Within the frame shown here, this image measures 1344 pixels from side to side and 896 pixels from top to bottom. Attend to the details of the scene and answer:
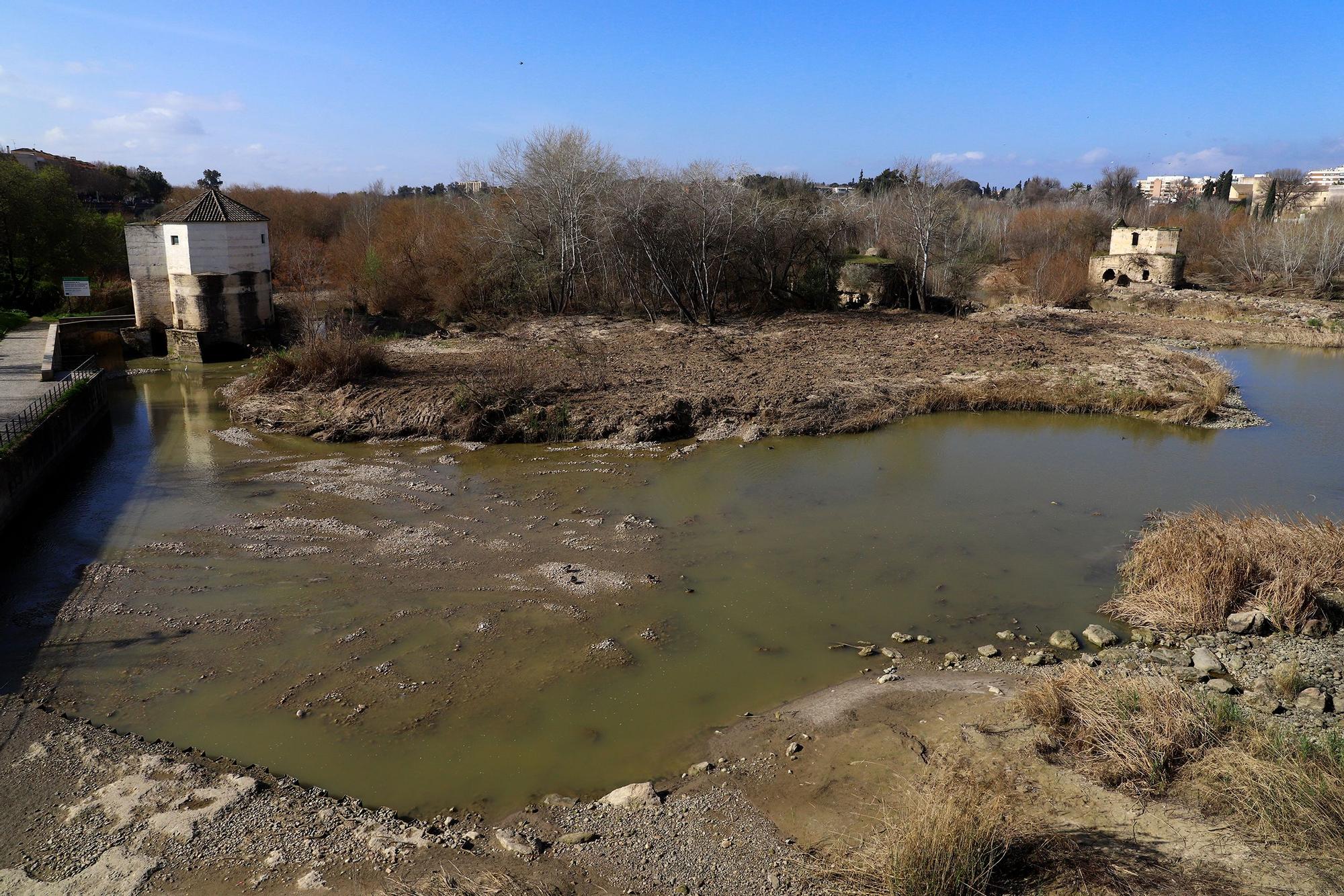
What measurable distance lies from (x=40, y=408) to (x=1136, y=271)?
40.5 metres

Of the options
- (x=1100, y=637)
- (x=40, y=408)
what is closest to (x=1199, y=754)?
(x=1100, y=637)

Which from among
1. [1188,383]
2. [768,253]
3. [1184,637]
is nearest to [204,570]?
[1184,637]

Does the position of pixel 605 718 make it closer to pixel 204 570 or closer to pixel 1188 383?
pixel 204 570

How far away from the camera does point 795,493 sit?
13.9 metres

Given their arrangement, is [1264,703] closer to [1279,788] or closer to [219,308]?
[1279,788]

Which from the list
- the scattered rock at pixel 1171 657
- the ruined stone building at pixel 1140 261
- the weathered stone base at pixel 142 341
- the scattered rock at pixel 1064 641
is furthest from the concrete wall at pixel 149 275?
the ruined stone building at pixel 1140 261

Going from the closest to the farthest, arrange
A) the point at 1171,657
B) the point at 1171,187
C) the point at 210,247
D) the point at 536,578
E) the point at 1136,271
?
the point at 1171,657
the point at 536,578
the point at 210,247
the point at 1136,271
the point at 1171,187

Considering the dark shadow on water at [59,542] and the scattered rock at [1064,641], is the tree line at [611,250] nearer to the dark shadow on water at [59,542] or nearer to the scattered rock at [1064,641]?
the dark shadow on water at [59,542]

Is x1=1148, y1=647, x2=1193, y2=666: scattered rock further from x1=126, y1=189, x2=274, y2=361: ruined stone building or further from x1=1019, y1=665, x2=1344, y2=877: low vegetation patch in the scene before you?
x1=126, y1=189, x2=274, y2=361: ruined stone building

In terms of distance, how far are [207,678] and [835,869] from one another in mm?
6192

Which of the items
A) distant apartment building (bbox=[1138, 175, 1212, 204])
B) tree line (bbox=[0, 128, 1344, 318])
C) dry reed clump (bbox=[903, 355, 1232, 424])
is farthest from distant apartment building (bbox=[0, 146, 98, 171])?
distant apartment building (bbox=[1138, 175, 1212, 204])

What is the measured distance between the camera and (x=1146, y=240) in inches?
1522

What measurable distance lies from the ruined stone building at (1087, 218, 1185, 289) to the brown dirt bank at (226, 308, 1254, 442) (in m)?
13.8

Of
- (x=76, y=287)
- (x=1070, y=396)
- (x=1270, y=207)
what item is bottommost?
(x=1070, y=396)
